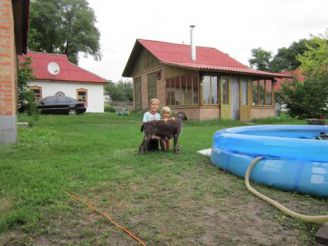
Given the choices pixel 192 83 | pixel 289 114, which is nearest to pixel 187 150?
pixel 192 83

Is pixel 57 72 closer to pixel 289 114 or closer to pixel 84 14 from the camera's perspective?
pixel 84 14

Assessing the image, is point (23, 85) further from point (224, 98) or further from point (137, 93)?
point (224, 98)

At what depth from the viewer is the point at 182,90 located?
827 inches

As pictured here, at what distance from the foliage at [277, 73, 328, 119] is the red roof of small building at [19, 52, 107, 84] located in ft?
56.5

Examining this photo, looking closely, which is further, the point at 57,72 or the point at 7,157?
the point at 57,72

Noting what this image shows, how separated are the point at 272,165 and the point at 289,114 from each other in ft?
60.5

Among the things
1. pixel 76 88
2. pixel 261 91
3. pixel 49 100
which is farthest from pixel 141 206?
pixel 76 88

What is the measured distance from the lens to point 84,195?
3777mm

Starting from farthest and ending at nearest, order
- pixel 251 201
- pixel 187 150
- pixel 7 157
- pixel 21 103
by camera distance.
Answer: pixel 21 103 → pixel 187 150 → pixel 7 157 → pixel 251 201

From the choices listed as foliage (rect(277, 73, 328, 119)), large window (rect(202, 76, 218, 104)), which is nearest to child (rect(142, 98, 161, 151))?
large window (rect(202, 76, 218, 104))

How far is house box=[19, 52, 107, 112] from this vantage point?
93.6 feet

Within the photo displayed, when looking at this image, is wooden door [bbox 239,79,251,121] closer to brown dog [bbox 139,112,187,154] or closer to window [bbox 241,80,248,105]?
window [bbox 241,80,248,105]

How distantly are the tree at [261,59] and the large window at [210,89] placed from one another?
121ft

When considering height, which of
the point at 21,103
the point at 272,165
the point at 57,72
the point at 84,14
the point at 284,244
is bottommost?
the point at 284,244
